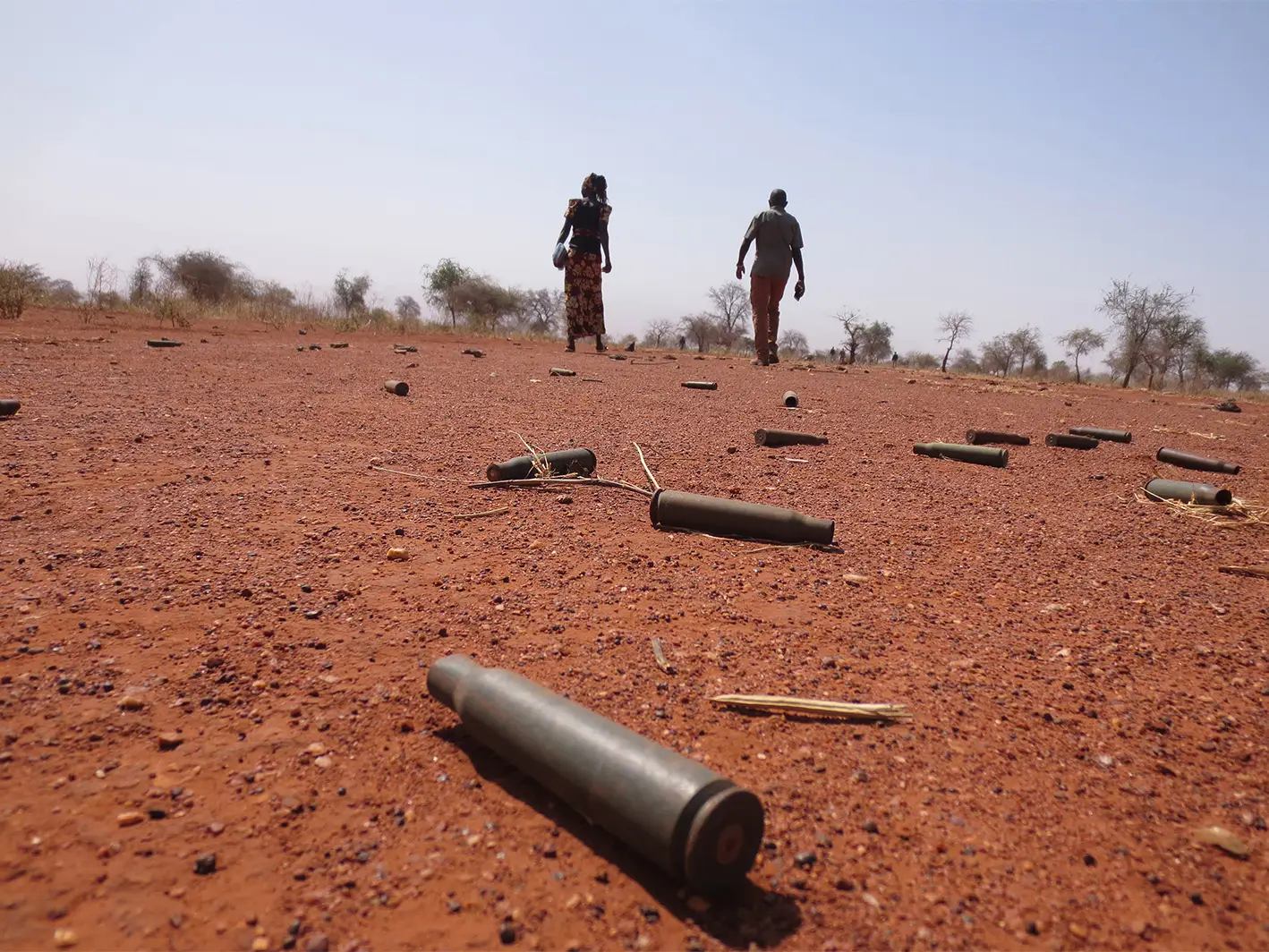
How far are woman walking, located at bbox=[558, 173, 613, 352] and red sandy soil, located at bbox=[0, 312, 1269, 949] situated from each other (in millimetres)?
8675

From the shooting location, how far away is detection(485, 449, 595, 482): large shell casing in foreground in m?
4.40

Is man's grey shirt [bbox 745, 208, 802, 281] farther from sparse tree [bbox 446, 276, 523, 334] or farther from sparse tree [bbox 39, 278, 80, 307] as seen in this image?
sparse tree [bbox 446, 276, 523, 334]

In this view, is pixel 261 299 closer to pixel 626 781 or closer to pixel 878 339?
pixel 626 781

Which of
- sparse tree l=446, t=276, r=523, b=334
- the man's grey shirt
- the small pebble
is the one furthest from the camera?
sparse tree l=446, t=276, r=523, b=334

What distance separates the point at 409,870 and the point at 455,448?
155 inches

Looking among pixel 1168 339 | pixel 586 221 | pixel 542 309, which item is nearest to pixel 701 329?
pixel 542 309

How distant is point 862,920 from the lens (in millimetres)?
1453

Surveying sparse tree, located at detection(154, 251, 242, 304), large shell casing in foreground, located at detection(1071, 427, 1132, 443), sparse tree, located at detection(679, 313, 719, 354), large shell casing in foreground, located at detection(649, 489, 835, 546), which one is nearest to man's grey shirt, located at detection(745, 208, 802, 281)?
large shell casing in foreground, located at detection(1071, 427, 1132, 443)

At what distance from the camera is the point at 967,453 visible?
18.3ft

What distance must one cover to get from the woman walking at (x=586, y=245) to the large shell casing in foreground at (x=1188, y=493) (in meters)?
9.83

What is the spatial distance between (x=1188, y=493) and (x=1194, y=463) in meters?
1.67

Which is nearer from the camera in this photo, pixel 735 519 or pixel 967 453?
pixel 735 519

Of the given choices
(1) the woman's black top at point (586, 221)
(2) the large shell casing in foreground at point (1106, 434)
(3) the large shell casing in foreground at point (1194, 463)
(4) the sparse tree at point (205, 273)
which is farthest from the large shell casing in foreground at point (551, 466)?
(4) the sparse tree at point (205, 273)

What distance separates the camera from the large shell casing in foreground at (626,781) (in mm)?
1446
